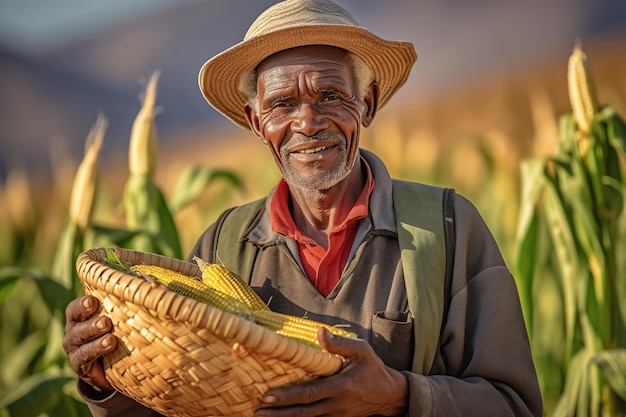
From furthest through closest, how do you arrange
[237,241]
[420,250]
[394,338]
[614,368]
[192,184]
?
[192,184] → [614,368] → [237,241] → [420,250] → [394,338]

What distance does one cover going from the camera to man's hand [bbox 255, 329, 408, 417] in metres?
1.88

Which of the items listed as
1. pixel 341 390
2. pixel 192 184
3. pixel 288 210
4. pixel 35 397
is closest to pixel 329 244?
pixel 288 210

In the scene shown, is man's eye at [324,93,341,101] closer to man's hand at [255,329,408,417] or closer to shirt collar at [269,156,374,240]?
shirt collar at [269,156,374,240]

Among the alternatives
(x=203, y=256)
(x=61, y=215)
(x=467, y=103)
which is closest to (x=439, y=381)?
(x=203, y=256)

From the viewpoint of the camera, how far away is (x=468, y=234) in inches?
93.6

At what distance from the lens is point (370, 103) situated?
2.64 metres

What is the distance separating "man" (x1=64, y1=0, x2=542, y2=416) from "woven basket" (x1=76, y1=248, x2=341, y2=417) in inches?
4.5

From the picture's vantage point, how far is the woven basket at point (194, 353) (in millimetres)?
1823

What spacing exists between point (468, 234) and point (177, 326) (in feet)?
2.80

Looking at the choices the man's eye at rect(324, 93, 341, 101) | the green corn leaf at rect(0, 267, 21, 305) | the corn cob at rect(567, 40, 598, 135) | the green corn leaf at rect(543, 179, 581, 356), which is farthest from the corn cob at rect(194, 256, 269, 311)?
the corn cob at rect(567, 40, 598, 135)

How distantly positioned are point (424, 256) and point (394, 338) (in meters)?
0.23

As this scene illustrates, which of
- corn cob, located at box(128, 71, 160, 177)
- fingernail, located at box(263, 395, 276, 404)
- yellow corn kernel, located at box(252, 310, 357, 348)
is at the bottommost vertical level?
fingernail, located at box(263, 395, 276, 404)

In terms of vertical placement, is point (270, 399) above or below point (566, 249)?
below

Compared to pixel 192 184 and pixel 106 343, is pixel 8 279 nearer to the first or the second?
pixel 192 184
